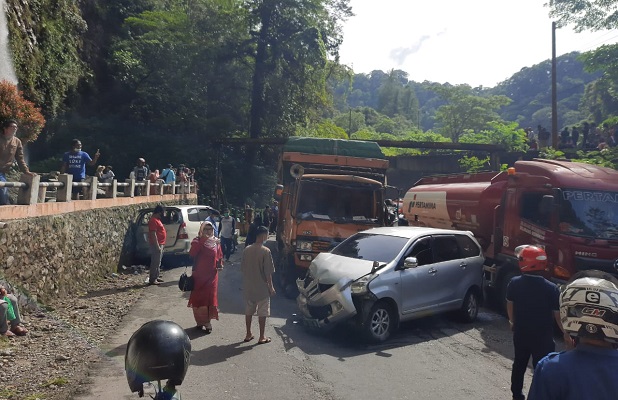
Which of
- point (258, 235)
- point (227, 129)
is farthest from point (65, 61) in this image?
point (258, 235)

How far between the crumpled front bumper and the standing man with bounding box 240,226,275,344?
771 millimetres

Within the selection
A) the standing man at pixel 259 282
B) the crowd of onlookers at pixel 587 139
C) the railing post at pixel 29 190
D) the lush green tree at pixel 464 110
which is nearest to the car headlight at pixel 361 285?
the standing man at pixel 259 282

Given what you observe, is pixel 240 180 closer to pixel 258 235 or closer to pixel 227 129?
pixel 227 129

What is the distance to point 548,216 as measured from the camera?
10.2 meters

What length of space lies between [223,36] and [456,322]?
98.4 feet

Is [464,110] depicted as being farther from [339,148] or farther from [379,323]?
[379,323]

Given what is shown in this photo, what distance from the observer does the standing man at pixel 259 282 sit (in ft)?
27.6

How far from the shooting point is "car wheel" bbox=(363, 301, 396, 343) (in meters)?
8.41

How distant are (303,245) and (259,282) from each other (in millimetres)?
3419

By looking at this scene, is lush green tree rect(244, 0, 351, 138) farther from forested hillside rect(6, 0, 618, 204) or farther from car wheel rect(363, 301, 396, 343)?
car wheel rect(363, 301, 396, 343)

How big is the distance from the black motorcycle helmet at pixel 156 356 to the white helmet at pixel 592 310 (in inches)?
77.2

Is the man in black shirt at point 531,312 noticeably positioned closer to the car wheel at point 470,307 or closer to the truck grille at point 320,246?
the car wheel at point 470,307

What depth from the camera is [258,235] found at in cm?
850

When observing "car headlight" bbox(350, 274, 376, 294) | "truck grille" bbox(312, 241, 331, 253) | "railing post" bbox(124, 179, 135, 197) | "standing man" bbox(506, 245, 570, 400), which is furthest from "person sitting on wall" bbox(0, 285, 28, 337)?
"railing post" bbox(124, 179, 135, 197)
